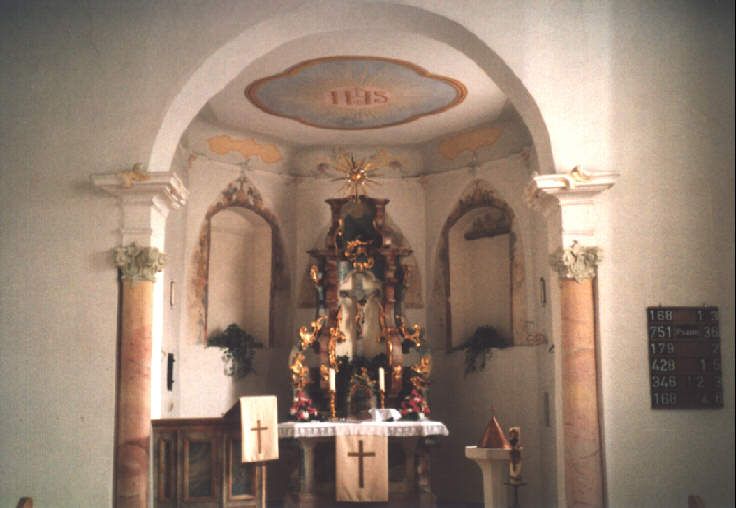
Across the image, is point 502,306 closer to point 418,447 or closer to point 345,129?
point 418,447

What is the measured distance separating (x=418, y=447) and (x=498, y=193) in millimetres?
3900

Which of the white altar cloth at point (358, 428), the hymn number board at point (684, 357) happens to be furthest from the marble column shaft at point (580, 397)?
the white altar cloth at point (358, 428)

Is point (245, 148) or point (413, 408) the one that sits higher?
point (245, 148)

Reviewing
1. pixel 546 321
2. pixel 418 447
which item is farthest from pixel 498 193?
pixel 418 447

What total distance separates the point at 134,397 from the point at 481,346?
230 inches

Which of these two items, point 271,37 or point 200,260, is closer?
point 271,37

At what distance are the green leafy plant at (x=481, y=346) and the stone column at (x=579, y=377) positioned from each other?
4.37 m

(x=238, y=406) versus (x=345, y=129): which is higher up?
(x=345, y=129)

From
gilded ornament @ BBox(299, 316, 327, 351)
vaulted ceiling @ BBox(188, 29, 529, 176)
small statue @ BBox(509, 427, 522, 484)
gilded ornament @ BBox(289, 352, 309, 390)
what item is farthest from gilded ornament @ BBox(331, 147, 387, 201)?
small statue @ BBox(509, 427, 522, 484)

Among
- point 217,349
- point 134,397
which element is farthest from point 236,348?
point 134,397

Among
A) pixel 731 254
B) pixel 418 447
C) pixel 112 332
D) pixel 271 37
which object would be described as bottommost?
pixel 418 447

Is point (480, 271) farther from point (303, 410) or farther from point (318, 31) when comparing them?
point (318, 31)

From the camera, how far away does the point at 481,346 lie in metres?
11.9

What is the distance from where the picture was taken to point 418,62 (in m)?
10.1
